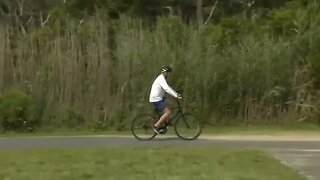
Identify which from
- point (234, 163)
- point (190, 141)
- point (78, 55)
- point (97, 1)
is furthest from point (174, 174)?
point (97, 1)

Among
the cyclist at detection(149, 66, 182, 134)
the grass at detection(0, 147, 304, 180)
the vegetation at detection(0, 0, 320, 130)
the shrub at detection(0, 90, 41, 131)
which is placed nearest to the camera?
the grass at detection(0, 147, 304, 180)

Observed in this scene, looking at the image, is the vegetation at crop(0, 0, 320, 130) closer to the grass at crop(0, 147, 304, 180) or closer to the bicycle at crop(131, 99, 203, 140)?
the bicycle at crop(131, 99, 203, 140)

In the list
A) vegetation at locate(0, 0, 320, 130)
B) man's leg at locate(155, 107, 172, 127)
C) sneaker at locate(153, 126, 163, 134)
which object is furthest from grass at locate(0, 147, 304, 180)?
vegetation at locate(0, 0, 320, 130)

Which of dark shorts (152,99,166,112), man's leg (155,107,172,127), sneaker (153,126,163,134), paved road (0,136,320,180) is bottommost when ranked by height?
paved road (0,136,320,180)

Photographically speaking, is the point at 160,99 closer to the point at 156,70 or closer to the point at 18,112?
the point at 156,70

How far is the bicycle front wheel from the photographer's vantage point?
21203 mm

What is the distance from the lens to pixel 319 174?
43.0ft

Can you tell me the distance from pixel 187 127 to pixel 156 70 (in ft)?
18.5

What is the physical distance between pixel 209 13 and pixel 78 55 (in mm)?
15787

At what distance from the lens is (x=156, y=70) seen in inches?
1054

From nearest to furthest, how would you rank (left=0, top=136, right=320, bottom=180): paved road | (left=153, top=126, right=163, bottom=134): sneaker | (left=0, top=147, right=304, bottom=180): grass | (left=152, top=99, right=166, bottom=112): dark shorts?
1. (left=0, top=147, right=304, bottom=180): grass
2. (left=0, top=136, right=320, bottom=180): paved road
3. (left=153, top=126, right=163, bottom=134): sneaker
4. (left=152, top=99, right=166, bottom=112): dark shorts

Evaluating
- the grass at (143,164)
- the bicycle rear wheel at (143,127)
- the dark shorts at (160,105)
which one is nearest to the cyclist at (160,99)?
the dark shorts at (160,105)

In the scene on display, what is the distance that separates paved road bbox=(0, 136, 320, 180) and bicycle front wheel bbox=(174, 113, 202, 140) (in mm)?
218

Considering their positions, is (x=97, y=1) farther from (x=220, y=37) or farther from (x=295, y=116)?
(x=295, y=116)
